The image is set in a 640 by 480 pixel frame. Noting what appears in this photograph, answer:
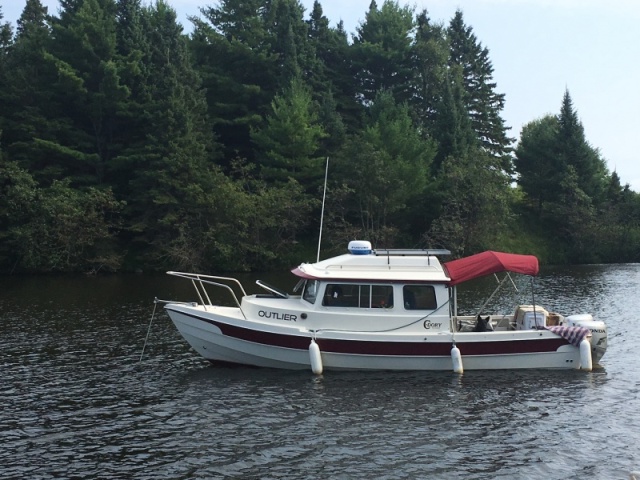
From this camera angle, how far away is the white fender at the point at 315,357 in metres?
21.5

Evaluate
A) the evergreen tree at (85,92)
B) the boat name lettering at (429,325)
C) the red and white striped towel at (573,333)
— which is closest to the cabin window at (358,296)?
the boat name lettering at (429,325)

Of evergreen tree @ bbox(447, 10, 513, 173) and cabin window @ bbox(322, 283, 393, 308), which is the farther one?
evergreen tree @ bbox(447, 10, 513, 173)

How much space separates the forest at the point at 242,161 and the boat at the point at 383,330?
3569cm

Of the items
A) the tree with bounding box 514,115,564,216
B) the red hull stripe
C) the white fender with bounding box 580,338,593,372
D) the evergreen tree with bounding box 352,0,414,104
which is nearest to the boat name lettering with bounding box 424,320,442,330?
the red hull stripe

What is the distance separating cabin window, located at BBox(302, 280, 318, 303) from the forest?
3578cm

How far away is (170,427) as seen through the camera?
17.1 m

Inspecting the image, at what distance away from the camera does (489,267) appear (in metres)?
22.4

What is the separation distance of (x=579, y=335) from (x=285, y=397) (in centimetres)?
965

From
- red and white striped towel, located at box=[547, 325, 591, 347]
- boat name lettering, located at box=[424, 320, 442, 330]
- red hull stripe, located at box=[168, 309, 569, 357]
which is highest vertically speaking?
boat name lettering, located at box=[424, 320, 442, 330]

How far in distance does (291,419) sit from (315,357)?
403cm

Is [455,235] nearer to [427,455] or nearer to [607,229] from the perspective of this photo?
[607,229]

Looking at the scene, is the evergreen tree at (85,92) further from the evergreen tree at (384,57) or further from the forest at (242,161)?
A: the evergreen tree at (384,57)

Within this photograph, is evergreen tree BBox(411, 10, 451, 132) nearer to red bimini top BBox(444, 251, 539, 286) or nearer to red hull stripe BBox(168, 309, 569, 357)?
red bimini top BBox(444, 251, 539, 286)

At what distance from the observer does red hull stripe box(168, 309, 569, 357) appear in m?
21.7
